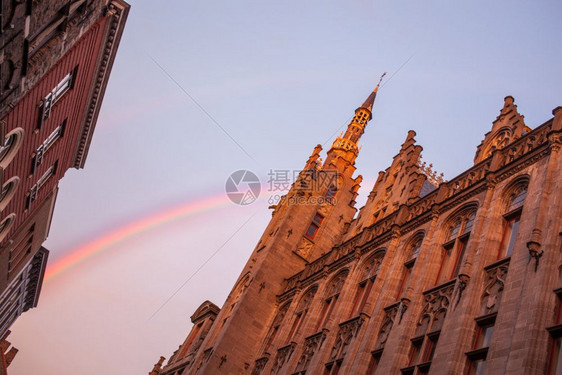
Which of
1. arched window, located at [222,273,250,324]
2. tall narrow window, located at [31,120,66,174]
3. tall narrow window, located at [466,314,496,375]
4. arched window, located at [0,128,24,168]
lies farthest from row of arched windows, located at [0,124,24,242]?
tall narrow window, located at [466,314,496,375]

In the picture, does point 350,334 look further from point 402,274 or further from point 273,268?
point 273,268

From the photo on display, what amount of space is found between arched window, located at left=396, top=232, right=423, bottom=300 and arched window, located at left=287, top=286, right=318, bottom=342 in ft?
27.3

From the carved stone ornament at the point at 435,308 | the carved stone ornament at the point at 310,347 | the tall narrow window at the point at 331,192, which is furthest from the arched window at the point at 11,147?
the tall narrow window at the point at 331,192

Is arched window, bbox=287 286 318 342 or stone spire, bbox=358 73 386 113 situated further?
stone spire, bbox=358 73 386 113

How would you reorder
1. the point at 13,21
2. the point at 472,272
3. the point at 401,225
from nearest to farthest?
1. the point at 13,21
2. the point at 472,272
3. the point at 401,225

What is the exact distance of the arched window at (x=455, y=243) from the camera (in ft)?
64.8

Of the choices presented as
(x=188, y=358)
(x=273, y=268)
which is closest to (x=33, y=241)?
(x=188, y=358)

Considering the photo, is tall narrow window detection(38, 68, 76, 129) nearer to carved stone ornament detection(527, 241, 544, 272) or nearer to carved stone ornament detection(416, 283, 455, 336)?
carved stone ornament detection(416, 283, 455, 336)

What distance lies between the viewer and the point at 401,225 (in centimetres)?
2458

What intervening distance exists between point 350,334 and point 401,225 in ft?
17.8

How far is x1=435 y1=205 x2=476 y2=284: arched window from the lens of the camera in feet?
64.8

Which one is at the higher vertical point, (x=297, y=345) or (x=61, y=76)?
(x=61, y=76)

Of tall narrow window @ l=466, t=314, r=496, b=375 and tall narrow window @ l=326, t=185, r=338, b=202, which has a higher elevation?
tall narrow window @ l=326, t=185, r=338, b=202

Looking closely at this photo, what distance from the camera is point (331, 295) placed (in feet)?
91.9
